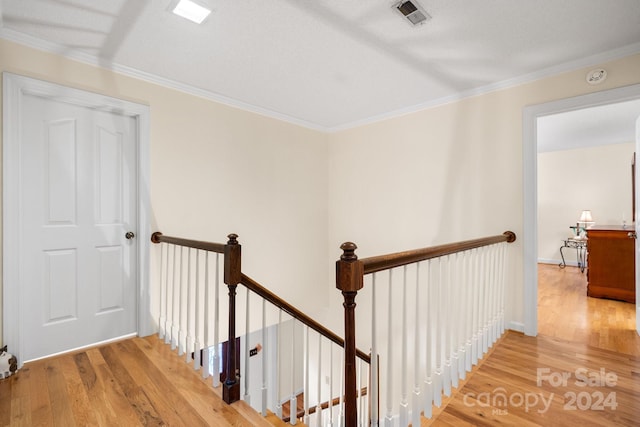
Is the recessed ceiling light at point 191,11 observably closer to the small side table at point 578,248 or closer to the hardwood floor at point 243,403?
the hardwood floor at point 243,403

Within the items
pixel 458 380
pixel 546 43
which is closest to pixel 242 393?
pixel 458 380

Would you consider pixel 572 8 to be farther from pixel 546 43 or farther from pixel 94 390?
pixel 94 390

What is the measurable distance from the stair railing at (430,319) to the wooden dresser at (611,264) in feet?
7.62

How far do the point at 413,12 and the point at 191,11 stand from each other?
4.69ft

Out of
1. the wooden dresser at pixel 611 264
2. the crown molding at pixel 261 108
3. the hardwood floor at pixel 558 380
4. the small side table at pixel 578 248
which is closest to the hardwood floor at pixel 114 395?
the hardwood floor at pixel 558 380

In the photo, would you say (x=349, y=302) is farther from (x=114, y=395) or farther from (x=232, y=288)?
(x=114, y=395)

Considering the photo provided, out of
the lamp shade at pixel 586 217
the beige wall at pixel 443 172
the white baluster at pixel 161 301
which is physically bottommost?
the white baluster at pixel 161 301

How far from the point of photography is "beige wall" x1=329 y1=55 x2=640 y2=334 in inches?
114

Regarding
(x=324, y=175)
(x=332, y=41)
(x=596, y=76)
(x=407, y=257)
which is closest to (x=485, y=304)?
(x=407, y=257)

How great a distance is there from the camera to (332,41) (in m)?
2.28

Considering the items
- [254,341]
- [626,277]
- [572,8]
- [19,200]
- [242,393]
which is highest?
[572,8]

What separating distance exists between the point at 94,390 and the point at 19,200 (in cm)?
147

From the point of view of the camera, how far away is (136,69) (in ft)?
8.87

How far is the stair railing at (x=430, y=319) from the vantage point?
4.00 feet
